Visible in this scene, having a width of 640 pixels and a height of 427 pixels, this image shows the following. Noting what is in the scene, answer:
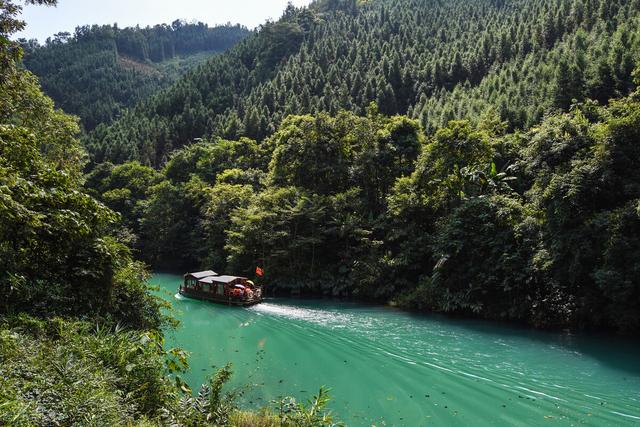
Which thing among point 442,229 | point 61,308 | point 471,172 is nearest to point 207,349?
point 61,308

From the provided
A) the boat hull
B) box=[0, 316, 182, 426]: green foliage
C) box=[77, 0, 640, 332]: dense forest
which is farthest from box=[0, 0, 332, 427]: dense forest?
the boat hull

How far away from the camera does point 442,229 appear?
26.1 m

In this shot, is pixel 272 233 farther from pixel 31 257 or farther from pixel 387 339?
pixel 31 257

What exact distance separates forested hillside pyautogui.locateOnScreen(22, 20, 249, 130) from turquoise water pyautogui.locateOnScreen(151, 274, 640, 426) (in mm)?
96887

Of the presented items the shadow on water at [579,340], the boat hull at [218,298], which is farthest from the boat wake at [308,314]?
the shadow on water at [579,340]

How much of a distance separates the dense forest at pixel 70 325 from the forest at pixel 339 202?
1.8 inches

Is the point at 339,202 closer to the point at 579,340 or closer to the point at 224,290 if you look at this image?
the point at 224,290

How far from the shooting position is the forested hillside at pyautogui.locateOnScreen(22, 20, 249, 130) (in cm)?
10906

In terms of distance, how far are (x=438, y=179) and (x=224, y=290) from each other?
15.6 m

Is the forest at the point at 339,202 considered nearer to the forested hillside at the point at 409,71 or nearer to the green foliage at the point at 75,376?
the green foliage at the point at 75,376

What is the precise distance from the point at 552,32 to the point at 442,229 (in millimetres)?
40628

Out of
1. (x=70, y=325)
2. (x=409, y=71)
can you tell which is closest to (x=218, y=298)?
(x=70, y=325)

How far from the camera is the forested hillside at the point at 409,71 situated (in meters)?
36.3

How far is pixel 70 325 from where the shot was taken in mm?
8391
